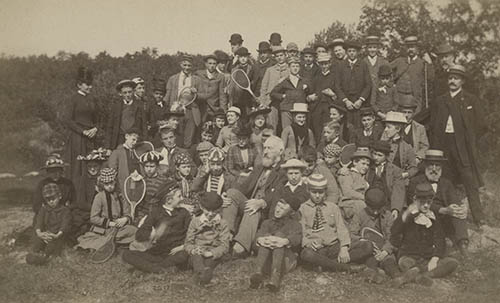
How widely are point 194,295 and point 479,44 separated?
30.1ft

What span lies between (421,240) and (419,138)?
245 cm

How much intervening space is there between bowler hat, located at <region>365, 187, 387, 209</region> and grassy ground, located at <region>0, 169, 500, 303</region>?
98cm

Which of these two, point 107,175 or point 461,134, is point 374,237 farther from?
point 107,175

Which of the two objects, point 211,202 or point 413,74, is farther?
point 413,74

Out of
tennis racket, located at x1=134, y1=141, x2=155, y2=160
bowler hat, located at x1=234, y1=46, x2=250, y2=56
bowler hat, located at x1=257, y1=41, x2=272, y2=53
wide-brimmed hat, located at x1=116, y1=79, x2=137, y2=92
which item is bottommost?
tennis racket, located at x1=134, y1=141, x2=155, y2=160

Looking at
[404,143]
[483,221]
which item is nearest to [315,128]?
[404,143]

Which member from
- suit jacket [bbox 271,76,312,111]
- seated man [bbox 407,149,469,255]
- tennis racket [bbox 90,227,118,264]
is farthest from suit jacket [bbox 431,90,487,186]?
tennis racket [bbox 90,227,118,264]

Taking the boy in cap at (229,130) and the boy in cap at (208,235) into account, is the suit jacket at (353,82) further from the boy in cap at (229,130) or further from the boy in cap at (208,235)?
the boy in cap at (208,235)

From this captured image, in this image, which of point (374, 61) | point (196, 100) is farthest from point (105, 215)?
point (374, 61)

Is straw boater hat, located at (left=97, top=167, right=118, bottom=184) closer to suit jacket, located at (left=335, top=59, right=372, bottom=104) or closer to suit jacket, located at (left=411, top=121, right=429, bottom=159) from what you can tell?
suit jacket, located at (left=335, top=59, right=372, bottom=104)

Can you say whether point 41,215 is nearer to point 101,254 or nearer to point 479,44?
point 101,254

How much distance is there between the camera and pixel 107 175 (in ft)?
26.0

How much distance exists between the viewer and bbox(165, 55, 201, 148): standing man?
33.2ft

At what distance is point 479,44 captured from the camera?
12.0 m
